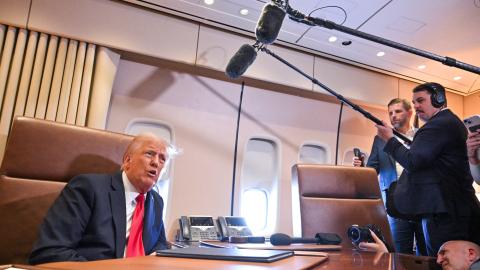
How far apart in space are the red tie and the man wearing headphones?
1351 millimetres

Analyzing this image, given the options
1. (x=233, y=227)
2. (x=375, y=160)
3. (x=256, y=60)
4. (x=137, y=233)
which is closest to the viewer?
(x=137, y=233)

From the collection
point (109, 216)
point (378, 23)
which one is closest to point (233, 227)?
point (109, 216)

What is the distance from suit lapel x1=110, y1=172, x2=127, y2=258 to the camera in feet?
4.36

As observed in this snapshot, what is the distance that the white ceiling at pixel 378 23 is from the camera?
8.85ft

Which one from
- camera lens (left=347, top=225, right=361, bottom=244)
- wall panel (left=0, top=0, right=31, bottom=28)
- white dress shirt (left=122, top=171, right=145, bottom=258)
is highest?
wall panel (left=0, top=0, right=31, bottom=28)

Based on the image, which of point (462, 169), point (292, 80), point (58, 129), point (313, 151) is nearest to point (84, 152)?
point (58, 129)

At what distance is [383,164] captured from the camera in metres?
2.81

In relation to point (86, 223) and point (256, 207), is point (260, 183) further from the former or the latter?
point (86, 223)

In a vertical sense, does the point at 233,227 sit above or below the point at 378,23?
below

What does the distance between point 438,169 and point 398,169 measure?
96 cm

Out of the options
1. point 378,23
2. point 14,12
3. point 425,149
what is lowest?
point 425,149

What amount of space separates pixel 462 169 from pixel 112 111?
2.50 metres

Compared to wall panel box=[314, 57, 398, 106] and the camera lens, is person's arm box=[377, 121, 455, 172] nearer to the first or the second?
the camera lens

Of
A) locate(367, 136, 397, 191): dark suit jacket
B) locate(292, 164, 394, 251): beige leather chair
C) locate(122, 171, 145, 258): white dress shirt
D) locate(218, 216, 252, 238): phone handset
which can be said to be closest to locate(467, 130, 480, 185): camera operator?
locate(292, 164, 394, 251): beige leather chair
